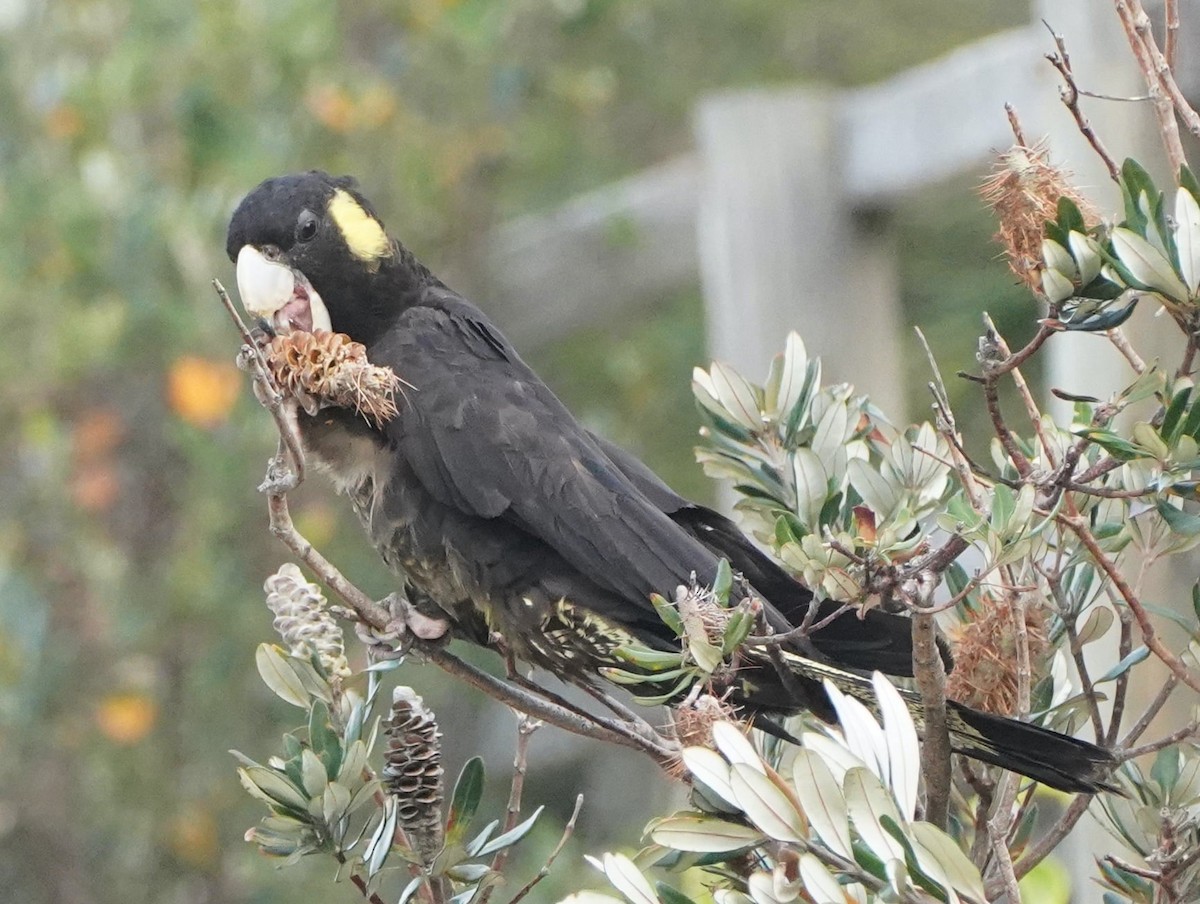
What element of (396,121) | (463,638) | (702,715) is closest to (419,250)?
(396,121)

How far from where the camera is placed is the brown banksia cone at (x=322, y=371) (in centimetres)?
117

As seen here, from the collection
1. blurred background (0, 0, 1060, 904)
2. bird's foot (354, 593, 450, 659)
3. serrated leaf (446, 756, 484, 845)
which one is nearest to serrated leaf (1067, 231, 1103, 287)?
serrated leaf (446, 756, 484, 845)

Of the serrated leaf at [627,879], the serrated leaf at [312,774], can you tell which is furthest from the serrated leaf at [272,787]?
the serrated leaf at [627,879]

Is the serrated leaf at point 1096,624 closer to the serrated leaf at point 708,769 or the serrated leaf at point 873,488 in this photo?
the serrated leaf at point 873,488

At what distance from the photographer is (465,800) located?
116 centimetres

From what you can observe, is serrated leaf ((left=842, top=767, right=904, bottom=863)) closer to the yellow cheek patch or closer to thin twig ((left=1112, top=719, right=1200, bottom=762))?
thin twig ((left=1112, top=719, right=1200, bottom=762))

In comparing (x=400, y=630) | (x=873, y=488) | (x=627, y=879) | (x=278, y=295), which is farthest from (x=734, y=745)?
(x=278, y=295)

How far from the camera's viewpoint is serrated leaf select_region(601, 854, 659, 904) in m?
0.89

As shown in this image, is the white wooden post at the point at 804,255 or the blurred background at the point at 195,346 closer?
the white wooden post at the point at 804,255

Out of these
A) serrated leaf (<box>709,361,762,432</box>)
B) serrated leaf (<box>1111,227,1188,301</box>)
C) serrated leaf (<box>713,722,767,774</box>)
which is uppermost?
serrated leaf (<box>709,361,762,432</box>)

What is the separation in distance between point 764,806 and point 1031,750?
310mm

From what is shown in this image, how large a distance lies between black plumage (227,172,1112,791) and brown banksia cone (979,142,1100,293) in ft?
1.26

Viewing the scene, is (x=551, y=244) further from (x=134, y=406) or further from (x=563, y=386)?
(x=134, y=406)

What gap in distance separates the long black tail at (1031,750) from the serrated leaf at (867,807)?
0.21 metres
